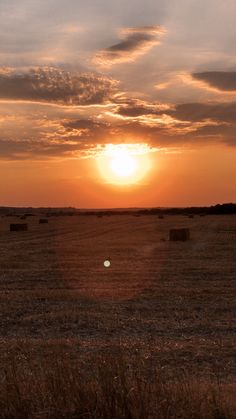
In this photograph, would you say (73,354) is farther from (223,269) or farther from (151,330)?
(223,269)

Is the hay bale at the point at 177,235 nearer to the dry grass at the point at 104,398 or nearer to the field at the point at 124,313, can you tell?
the field at the point at 124,313

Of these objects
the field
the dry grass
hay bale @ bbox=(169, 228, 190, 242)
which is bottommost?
the field

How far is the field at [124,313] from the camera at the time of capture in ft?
27.9

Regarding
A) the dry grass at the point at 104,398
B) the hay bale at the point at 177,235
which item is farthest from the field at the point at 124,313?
the hay bale at the point at 177,235

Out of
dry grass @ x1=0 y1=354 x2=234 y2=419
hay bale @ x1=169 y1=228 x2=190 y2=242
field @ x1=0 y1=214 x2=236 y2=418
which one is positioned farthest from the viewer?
hay bale @ x1=169 y1=228 x2=190 y2=242

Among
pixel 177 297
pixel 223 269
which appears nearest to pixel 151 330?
pixel 177 297

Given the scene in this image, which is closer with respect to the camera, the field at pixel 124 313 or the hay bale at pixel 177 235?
the field at pixel 124 313

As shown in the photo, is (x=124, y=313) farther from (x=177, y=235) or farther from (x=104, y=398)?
(x=177, y=235)

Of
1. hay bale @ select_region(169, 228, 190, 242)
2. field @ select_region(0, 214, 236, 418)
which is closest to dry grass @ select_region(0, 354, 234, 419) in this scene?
field @ select_region(0, 214, 236, 418)

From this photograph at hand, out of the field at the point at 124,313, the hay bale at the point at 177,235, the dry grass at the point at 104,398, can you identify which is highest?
the hay bale at the point at 177,235

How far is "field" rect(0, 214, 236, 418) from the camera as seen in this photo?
852 cm

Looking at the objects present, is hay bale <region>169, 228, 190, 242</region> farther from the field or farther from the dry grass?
the dry grass

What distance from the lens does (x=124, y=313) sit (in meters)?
12.6

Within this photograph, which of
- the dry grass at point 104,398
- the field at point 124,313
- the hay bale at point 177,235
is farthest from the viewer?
the hay bale at point 177,235
